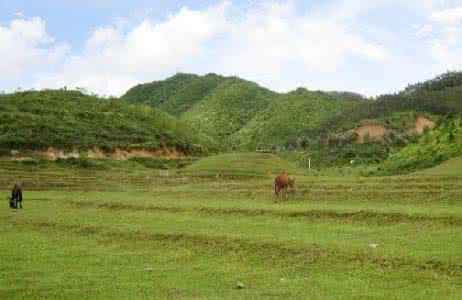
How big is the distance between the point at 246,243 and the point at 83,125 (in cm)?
5889

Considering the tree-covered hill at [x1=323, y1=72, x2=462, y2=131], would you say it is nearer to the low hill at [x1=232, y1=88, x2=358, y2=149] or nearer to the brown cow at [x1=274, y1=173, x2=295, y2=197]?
the low hill at [x1=232, y1=88, x2=358, y2=149]

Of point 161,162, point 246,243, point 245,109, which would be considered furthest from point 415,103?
point 246,243

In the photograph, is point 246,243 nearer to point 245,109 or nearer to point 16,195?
point 16,195

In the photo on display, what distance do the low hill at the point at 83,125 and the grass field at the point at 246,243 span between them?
33.1m

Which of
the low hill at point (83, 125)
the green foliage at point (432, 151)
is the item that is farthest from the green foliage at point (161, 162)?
the green foliage at point (432, 151)

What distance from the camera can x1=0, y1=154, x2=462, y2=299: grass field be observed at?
528 inches

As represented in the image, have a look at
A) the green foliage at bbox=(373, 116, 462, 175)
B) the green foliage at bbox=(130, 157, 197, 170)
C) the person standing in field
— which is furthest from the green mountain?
the person standing in field

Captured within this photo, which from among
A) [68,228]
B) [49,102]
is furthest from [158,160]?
[68,228]

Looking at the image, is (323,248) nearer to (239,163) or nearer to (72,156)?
(239,163)

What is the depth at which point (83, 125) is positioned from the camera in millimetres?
73812

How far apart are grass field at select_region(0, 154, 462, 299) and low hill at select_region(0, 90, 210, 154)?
109 feet

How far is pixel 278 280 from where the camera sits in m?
14.0

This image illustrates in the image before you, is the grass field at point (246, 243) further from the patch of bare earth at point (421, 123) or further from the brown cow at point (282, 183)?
the patch of bare earth at point (421, 123)

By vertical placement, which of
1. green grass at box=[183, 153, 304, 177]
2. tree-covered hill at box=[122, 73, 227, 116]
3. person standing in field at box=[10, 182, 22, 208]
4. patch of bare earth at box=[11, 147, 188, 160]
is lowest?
person standing in field at box=[10, 182, 22, 208]
